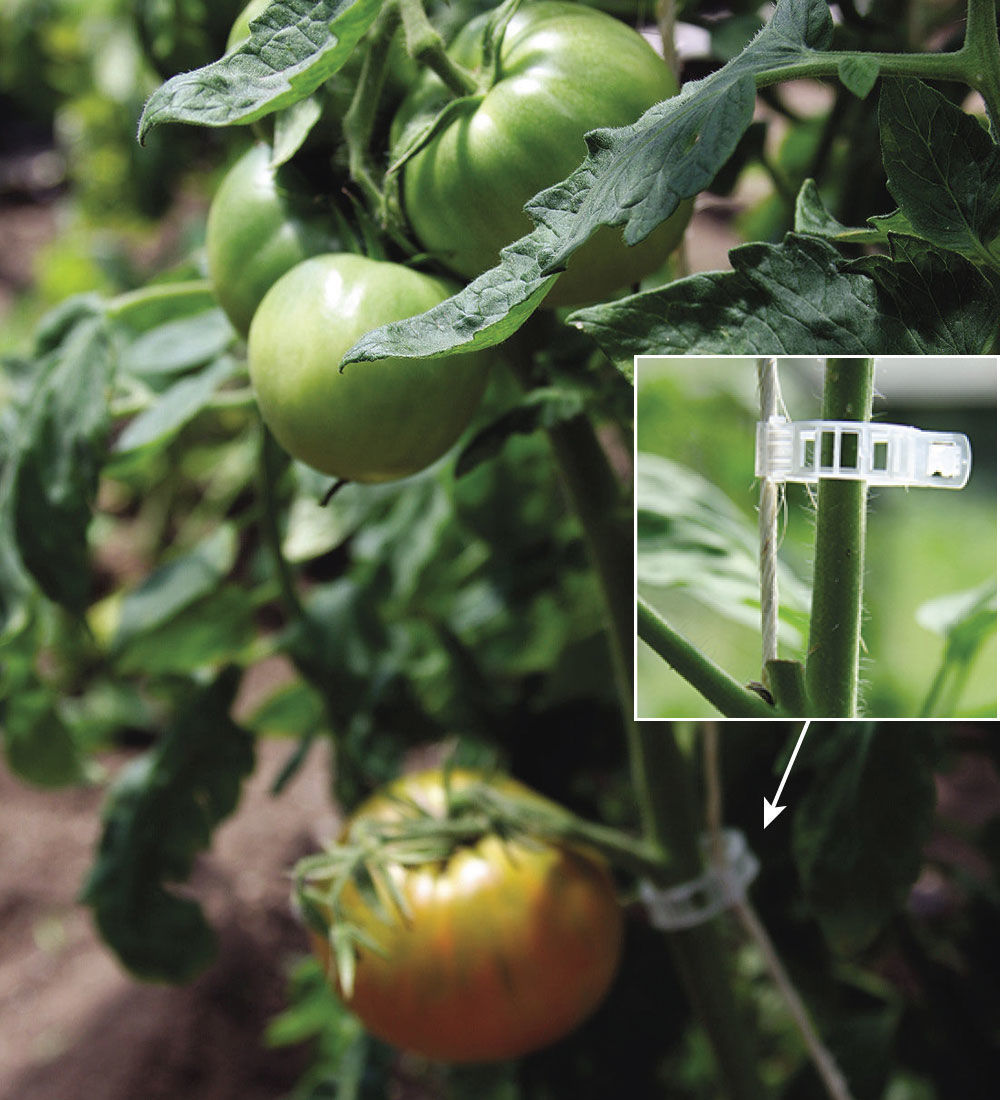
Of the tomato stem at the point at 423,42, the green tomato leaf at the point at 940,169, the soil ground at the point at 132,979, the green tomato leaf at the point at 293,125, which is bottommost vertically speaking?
the soil ground at the point at 132,979

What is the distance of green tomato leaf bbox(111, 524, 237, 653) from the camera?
0.73 m

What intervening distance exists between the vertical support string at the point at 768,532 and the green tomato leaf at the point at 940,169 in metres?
0.06

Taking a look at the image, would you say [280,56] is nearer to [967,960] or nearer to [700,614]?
[700,614]

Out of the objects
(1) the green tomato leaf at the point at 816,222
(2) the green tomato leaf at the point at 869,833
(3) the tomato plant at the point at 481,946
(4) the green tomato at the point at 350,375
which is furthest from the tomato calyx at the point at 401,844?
(1) the green tomato leaf at the point at 816,222

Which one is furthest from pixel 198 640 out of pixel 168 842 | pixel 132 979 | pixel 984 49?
pixel 984 49

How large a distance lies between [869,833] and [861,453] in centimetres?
24

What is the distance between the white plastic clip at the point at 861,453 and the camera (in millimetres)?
328

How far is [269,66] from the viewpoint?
1.11 feet

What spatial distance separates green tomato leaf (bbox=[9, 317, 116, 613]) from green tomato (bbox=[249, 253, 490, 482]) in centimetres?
19

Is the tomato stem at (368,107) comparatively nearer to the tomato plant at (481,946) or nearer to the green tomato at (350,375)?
the green tomato at (350,375)

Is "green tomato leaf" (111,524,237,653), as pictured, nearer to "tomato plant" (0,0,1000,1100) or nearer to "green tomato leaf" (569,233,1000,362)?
"tomato plant" (0,0,1000,1100)

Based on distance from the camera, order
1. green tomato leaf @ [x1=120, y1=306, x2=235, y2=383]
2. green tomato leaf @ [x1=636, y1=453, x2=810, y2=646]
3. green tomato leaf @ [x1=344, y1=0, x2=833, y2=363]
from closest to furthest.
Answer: green tomato leaf @ [x1=344, y1=0, x2=833, y2=363]
green tomato leaf @ [x1=636, y1=453, x2=810, y2=646]
green tomato leaf @ [x1=120, y1=306, x2=235, y2=383]

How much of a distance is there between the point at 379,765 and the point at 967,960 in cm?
46

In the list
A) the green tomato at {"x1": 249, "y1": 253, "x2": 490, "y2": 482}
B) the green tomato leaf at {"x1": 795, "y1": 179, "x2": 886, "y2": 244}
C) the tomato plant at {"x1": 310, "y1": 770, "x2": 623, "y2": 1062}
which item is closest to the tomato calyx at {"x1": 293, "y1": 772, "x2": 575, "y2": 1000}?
the tomato plant at {"x1": 310, "y1": 770, "x2": 623, "y2": 1062}
